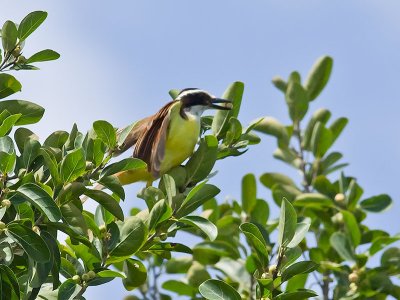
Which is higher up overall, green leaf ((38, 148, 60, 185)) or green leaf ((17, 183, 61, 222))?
green leaf ((38, 148, 60, 185))

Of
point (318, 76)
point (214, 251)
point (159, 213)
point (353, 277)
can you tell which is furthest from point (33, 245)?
point (318, 76)

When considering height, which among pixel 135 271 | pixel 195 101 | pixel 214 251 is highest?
pixel 195 101

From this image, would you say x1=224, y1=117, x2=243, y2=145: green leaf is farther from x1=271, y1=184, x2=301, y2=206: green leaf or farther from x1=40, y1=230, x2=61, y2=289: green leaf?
x1=271, y1=184, x2=301, y2=206: green leaf

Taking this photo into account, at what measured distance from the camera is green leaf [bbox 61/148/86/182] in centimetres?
347

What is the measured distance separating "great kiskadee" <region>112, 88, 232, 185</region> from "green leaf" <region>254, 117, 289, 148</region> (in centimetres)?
199

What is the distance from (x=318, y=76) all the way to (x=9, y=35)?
3.29 metres

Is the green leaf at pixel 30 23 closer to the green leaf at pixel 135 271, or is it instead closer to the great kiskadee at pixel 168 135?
the great kiskadee at pixel 168 135

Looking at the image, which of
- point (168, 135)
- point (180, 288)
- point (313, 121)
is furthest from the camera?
point (313, 121)

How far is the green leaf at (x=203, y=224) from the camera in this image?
3600 mm

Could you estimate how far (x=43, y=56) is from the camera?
13.1 ft

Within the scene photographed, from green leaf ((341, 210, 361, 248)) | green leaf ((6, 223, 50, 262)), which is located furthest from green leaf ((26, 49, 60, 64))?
green leaf ((341, 210, 361, 248))

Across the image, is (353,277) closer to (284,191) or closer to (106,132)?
(284,191)

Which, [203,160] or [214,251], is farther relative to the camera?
[214,251]

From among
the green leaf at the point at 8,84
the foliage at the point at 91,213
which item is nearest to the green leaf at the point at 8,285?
the foliage at the point at 91,213
